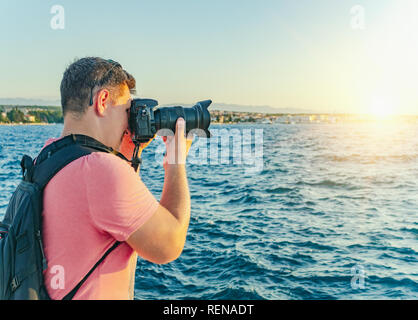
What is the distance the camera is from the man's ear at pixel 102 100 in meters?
1.72

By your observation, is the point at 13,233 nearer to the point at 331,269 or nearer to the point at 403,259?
the point at 331,269

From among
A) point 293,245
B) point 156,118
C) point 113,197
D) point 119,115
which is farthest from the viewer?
point 293,245

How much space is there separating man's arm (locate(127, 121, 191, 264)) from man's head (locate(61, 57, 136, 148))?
0.34 meters

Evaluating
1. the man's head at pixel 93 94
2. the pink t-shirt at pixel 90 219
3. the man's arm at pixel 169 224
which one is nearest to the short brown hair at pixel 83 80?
the man's head at pixel 93 94

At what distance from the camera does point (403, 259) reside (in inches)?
322

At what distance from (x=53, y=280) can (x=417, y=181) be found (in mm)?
20163

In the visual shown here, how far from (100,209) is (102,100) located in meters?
0.53

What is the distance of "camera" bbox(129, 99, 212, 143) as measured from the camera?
199 cm

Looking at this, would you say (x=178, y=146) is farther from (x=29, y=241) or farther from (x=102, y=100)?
(x=29, y=241)

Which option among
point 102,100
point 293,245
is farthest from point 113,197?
point 293,245

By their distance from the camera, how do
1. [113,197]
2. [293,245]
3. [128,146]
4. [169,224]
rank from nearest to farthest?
[113,197], [169,224], [128,146], [293,245]

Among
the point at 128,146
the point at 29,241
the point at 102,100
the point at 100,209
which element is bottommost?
the point at 29,241

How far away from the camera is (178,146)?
1858 mm
